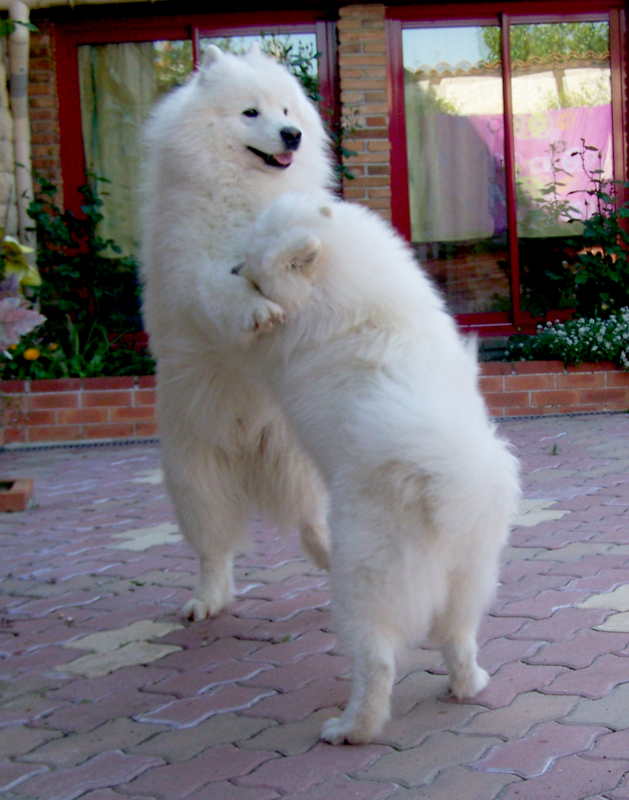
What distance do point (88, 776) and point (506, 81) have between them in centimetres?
798

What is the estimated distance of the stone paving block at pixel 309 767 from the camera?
76.2 inches

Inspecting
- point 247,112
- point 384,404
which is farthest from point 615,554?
point 247,112

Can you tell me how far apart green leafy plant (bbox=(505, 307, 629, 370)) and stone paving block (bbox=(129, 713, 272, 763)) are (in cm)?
548

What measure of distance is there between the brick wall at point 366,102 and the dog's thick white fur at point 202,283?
499 centimetres

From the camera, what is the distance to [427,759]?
2.01 meters

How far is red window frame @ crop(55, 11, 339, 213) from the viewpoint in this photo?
823 centimetres

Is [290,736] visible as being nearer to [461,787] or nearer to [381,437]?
[461,787]

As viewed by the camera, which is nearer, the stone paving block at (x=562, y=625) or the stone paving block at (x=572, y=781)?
the stone paving block at (x=572, y=781)

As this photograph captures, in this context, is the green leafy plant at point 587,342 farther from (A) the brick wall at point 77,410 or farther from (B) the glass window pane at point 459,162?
(A) the brick wall at point 77,410

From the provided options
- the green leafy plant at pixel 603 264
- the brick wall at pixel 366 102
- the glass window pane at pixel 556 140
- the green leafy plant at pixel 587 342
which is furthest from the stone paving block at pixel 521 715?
the glass window pane at pixel 556 140

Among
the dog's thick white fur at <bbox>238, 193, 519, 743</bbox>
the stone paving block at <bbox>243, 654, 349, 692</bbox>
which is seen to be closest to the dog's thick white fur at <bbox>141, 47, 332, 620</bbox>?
the dog's thick white fur at <bbox>238, 193, 519, 743</bbox>

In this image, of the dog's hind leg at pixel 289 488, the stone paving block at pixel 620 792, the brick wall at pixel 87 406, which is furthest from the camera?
the brick wall at pixel 87 406

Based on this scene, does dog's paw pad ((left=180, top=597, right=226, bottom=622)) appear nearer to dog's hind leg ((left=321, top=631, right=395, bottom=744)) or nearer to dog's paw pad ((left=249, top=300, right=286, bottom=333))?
dog's hind leg ((left=321, top=631, right=395, bottom=744))

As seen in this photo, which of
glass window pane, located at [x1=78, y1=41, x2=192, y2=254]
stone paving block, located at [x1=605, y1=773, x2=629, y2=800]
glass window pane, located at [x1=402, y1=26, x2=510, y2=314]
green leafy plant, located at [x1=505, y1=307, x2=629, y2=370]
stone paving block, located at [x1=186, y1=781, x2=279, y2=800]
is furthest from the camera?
glass window pane, located at [x1=402, y1=26, x2=510, y2=314]
